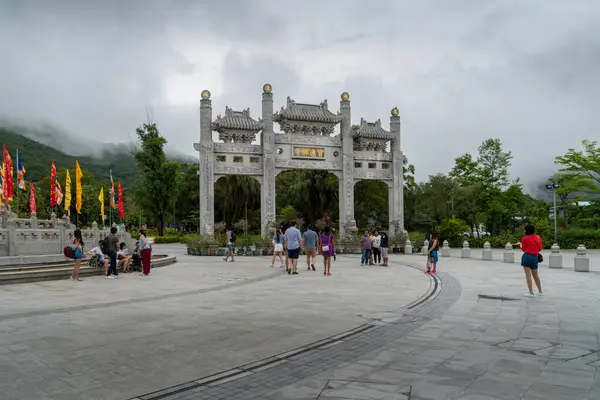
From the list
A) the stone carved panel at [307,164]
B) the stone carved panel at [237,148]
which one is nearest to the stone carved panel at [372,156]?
the stone carved panel at [307,164]

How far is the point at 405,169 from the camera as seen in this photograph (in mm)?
39281

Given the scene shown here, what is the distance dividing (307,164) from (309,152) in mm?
769

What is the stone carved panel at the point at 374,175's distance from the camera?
2970cm

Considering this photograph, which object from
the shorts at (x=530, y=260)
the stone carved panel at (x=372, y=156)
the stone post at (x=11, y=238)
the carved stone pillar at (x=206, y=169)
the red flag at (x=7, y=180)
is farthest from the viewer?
the stone carved panel at (x=372, y=156)

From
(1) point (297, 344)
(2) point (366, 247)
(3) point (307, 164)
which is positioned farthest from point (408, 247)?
(1) point (297, 344)

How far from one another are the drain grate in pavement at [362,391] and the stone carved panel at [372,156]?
2585 cm

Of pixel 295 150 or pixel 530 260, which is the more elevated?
pixel 295 150

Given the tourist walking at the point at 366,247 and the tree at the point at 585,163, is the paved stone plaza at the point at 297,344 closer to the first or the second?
the tourist walking at the point at 366,247

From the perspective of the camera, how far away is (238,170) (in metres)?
26.6

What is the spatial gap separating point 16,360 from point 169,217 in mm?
→ 53657

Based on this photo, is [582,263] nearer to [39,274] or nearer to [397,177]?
[397,177]

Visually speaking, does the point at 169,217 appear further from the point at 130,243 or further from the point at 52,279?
the point at 52,279

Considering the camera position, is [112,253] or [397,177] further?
[397,177]

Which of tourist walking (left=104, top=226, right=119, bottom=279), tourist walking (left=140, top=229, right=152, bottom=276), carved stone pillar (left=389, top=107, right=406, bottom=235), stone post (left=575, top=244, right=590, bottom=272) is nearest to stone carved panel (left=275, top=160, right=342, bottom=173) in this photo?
carved stone pillar (left=389, top=107, right=406, bottom=235)
